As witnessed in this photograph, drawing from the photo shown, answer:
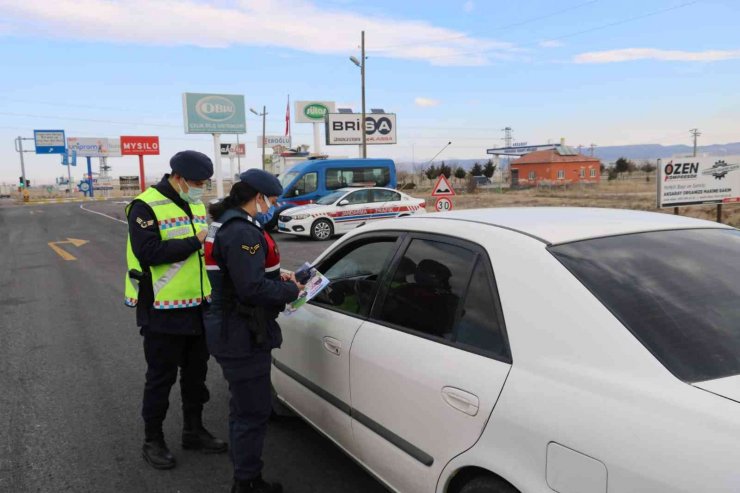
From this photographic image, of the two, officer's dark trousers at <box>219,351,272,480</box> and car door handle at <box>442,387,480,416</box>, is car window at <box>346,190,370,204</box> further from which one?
car door handle at <box>442,387,480,416</box>

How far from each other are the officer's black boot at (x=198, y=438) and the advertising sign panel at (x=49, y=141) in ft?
210

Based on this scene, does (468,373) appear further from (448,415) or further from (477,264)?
(477,264)

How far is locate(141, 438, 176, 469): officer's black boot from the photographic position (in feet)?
10.5

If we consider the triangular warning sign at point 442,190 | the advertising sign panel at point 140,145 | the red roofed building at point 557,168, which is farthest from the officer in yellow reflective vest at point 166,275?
the red roofed building at point 557,168

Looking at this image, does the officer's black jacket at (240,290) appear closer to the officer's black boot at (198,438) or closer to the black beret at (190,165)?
the black beret at (190,165)

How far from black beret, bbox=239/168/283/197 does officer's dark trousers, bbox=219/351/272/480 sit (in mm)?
833

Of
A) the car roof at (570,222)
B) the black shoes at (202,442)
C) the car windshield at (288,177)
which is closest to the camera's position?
the car roof at (570,222)

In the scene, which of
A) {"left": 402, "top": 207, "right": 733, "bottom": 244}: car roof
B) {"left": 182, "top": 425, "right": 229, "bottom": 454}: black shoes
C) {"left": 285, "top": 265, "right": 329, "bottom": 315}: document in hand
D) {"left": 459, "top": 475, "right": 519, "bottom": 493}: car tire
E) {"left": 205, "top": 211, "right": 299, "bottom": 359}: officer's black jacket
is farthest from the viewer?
{"left": 182, "top": 425, "right": 229, "bottom": 454}: black shoes

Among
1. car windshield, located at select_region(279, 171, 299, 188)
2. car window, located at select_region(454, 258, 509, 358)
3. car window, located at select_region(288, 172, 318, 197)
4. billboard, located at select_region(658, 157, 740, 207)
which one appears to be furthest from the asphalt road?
billboard, located at select_region(658, 157, 740, 207)

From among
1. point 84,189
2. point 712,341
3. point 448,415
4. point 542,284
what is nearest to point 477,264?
point 542,284

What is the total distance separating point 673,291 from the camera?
1.86 m

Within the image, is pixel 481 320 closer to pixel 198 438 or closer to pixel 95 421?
pixel 198 438

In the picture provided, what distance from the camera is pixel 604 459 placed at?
148 centimetres

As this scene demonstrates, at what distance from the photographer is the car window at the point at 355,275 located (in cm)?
278
